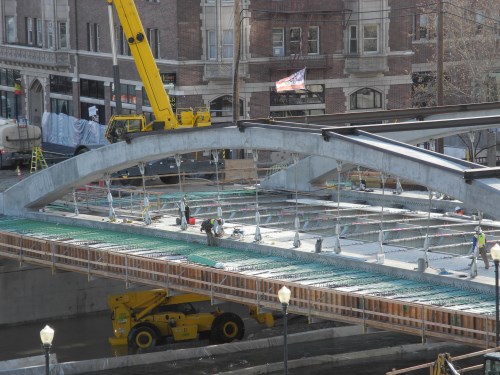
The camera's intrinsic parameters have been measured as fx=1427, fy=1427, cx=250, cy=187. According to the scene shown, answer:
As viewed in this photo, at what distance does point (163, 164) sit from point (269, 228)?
1918cm

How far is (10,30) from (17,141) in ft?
63.3

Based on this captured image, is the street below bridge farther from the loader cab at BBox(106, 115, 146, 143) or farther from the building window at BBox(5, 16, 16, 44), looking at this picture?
the building window at BBox(5, 16, 16, 44)

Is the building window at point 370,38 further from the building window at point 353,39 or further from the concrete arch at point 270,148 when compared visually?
the concrete arch at point 270,148

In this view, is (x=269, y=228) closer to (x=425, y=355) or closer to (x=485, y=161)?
(x=425, y=355)

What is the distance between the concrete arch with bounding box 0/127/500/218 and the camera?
38188mm

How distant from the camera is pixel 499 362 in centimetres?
2858

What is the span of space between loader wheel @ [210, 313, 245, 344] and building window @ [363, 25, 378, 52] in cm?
3106

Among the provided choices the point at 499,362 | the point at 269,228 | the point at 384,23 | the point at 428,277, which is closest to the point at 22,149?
the point at 384,23

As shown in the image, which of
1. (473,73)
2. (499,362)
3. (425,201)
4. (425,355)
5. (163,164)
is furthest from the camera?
(473,73)

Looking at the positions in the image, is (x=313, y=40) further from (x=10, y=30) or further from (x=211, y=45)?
(x=10, y=30)

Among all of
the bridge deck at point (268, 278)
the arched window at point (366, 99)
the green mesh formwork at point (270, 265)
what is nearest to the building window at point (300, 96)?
the arched window at point (366, 99)

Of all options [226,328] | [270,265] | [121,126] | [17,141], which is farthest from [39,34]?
[270,265]

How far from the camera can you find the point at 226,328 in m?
50.2

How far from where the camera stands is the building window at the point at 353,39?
7769cm
